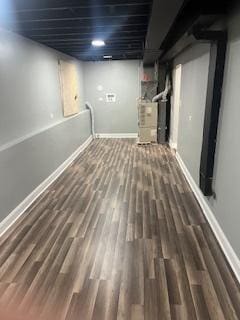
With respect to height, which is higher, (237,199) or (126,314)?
(237,199)

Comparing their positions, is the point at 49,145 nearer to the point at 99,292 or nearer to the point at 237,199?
the point at 99,292

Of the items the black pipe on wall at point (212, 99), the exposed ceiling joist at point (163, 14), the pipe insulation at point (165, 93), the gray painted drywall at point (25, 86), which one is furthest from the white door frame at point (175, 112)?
the exposed ceiling joist at point (163, 14)

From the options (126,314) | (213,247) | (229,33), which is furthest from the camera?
(213,247)

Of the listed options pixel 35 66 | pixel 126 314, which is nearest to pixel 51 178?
pixel 35 66

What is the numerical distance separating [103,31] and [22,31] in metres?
1.07

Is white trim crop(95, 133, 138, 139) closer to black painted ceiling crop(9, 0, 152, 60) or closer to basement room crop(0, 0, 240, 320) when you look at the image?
basement room crop(0, 0, 240, 320)

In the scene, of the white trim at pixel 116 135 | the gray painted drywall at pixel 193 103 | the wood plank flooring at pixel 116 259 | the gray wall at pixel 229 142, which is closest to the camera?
the wood plank flooring at pixel 116 259

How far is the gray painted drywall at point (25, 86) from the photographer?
311 cm

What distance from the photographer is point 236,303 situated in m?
1.92

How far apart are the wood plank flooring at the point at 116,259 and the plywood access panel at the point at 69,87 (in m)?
2.23

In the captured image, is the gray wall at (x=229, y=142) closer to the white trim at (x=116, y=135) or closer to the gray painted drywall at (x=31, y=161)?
the gray painted drywall at (x=31, y=161)

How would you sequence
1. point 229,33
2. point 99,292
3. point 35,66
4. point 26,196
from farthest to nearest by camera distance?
point 35,66
point 26,196
point 229,33
point 99,292

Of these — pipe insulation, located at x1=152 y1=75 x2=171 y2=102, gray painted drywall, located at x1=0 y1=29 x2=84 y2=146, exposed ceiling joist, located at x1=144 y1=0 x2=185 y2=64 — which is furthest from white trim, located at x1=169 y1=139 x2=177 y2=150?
exposed ceiling joist, located at x1=144 y1=0 x2=185 y2=64

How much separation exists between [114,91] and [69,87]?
81.3 inches
